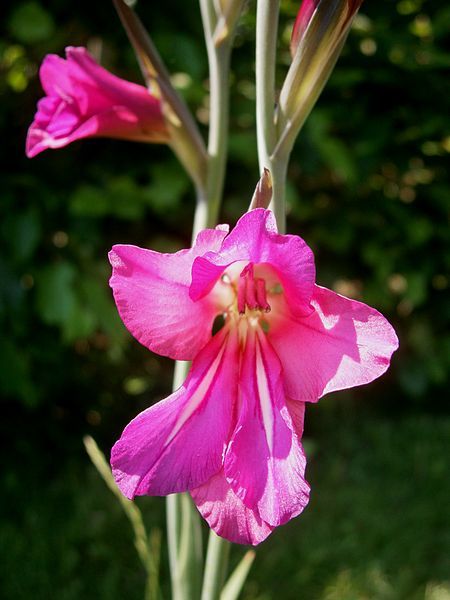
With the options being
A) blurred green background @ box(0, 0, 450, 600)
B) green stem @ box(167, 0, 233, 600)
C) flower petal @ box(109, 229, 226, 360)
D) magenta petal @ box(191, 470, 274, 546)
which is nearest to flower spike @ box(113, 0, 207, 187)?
green stem @ box(167, 0, 233, 600)

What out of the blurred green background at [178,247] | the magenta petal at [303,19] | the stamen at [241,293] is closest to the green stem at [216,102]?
the magenta petal at [303,19]

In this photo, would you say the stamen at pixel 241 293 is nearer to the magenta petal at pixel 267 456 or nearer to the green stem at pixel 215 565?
the magenta petal at pixel 267 456

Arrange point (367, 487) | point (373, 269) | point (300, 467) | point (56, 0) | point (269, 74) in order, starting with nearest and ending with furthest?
point (300, 467) → point (269, 74) → point (56, 0) → point (367, 487) → point (373, 269)

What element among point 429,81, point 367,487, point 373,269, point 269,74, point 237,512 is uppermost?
point 269,74

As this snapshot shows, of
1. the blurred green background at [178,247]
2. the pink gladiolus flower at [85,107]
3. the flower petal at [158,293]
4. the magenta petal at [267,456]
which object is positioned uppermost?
the pink gladiolus flower at [85,107]

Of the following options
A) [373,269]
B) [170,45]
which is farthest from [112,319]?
[373,269]

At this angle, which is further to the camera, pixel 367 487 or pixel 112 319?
pixel 367 487

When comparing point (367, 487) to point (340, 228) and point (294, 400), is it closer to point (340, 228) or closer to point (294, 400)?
point (340, 228)
